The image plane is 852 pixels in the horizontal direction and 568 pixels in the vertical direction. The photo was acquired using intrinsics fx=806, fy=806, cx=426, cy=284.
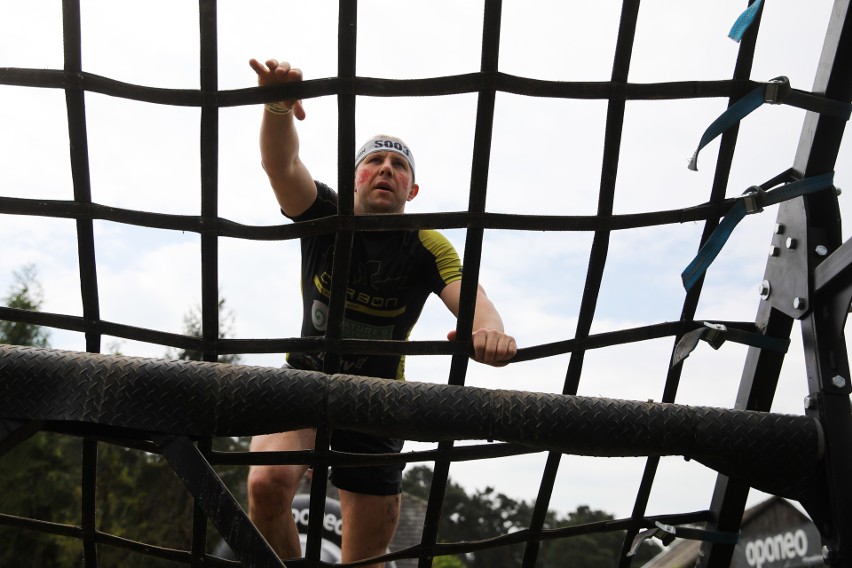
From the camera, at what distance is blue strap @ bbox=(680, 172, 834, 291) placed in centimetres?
147

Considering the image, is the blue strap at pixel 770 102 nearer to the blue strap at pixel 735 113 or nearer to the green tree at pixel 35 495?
the blue strap at pixel 735 113

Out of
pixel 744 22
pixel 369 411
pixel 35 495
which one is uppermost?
pixel 35 495

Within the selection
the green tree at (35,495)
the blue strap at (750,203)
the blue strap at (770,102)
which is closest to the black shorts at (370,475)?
the blue strap at (750,203)

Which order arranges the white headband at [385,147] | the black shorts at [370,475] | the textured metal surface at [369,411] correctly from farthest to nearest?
the white headband at [385,147], the black shorts at [370,475], the textured metal surface at [369,411]

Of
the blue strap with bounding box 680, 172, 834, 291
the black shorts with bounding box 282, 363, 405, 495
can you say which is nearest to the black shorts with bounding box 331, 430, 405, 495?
the black shorts with bounding box 282, 363, 405, 495

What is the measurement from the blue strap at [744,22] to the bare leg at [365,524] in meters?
1.48

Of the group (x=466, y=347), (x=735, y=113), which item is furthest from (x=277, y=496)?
(x=735, y=113)

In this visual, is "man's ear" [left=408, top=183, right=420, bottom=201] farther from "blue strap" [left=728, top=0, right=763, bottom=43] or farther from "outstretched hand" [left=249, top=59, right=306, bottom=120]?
"blue strap" [left=728, top=0, right=763, bottom=43]

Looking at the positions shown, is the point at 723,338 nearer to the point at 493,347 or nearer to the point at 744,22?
the point at 493,347

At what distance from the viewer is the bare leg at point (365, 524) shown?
2.24 meters

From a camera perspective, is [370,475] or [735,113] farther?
[370,475]

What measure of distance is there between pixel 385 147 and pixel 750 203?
122 cm

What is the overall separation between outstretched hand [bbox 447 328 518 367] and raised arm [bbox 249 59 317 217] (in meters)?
0.60

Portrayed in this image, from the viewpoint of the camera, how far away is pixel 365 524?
2238 millimetres
